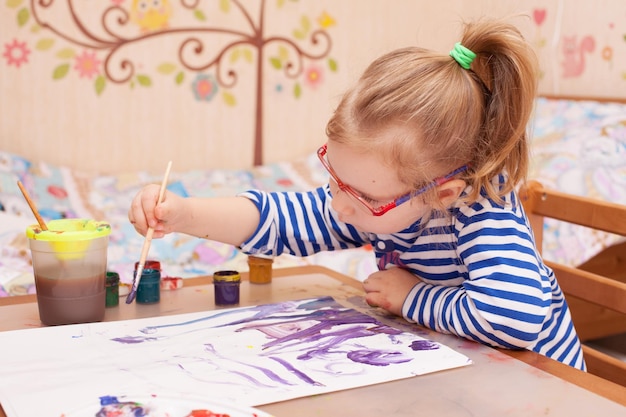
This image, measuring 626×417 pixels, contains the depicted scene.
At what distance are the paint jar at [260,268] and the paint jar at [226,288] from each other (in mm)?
89

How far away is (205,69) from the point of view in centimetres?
256

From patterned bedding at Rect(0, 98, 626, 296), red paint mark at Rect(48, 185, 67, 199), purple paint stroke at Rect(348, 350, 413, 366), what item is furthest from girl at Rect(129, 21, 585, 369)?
red paint mark at Rect(48, 185, 67, 199)

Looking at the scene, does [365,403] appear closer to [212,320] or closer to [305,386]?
[305,386]

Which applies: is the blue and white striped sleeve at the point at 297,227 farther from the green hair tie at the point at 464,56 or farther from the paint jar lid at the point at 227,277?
the green hair tie at the point at 464,56

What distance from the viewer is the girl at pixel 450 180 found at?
780mm

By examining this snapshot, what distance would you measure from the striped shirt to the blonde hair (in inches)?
1.8

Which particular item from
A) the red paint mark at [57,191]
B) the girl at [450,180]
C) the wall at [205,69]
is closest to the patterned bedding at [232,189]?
the red paint mark at [57,191]

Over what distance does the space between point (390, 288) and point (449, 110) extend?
0.22m

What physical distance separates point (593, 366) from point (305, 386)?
1.91 ft

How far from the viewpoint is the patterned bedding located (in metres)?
1.66

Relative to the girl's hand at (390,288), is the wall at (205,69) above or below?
above

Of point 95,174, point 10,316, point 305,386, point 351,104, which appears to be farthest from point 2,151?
point 305,386

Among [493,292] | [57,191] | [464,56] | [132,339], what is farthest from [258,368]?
[57,191]

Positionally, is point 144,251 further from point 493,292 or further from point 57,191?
point 57,191
